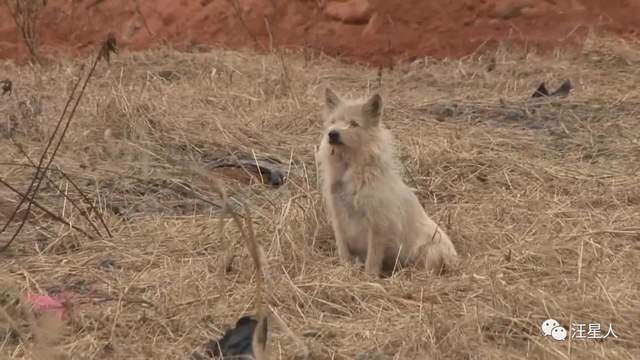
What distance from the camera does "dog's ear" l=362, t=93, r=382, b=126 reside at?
21.2 feet

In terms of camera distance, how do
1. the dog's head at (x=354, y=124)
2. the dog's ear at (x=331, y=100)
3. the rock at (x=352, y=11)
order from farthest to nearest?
the rock at (x=352, y=11)
the dog's ear at (x=331, y=100)
the dog's head at (x=354, y=124)

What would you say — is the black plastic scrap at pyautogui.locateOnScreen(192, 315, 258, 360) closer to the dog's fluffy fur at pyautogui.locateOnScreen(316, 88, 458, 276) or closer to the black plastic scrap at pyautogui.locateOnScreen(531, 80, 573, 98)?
the dog's fluffy fur at pyautogui.locateOnScreen(316, 88, 458, 276)

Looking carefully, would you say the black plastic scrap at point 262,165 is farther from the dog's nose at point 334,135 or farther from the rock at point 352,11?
the rock at point 352,11

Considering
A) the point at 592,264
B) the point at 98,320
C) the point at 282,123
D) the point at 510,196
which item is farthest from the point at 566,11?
the point at 98,320

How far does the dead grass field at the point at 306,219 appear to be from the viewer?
16.4 feet

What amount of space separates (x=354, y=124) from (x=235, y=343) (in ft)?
6.82

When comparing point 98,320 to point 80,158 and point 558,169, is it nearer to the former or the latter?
point 80,158

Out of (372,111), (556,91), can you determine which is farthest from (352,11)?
(372,111)

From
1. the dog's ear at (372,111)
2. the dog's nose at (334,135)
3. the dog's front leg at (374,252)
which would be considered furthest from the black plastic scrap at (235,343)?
the dog's ear at (372,111)

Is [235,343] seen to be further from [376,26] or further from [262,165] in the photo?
[376,26]

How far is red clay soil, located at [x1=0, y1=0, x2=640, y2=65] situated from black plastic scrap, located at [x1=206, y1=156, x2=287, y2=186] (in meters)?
6.23

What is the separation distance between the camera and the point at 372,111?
21.3 feet

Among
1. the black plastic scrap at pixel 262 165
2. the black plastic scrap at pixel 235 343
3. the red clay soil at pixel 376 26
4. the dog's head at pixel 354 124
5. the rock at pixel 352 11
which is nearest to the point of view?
the black plastic scrap at pixel 235 343

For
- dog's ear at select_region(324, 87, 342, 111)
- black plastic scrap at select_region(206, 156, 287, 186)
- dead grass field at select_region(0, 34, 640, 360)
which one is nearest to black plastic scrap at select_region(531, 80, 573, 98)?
dead grass field at select_region(0, 34, 640, 360)
